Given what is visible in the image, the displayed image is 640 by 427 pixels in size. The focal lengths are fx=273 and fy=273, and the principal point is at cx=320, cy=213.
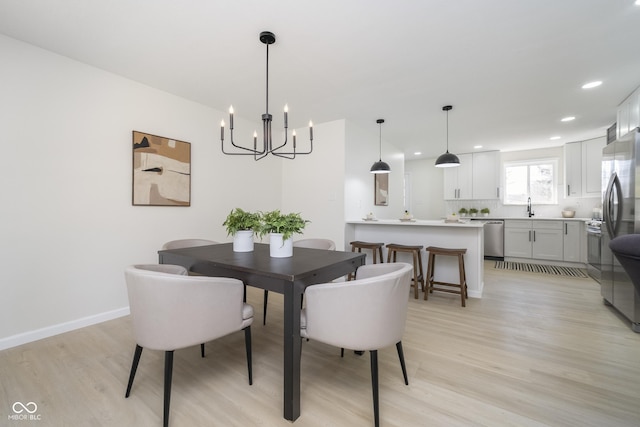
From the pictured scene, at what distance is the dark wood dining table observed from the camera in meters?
1.39

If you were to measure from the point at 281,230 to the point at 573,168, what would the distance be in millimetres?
6197

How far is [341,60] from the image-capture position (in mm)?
2512

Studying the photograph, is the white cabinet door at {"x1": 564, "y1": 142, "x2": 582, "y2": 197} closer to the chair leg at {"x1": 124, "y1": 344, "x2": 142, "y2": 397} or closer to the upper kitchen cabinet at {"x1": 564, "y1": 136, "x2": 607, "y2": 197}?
the upper kitchen cabinet at {"x1": 564, "y1": 136, "x2": 607, "y2": 197}

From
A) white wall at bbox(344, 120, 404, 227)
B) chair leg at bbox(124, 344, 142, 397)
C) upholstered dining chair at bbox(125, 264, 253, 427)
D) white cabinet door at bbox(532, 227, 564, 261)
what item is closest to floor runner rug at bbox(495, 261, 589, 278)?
white cabinet door at bbox(532, 227, 564, 261)

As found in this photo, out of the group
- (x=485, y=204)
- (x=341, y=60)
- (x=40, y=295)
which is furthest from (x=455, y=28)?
(x=485, y=204)

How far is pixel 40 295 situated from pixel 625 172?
544cm

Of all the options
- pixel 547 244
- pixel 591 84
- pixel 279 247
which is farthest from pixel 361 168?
pixel 547 244

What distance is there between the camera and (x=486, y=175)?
20.2ft

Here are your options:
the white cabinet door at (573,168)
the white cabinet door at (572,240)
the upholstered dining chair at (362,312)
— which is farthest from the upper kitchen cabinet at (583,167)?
the upholstered dining chair at (362,312)

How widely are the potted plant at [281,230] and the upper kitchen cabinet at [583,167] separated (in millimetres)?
5849

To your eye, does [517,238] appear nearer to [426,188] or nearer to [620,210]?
[426,188]

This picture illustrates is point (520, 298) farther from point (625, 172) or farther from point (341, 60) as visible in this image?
point (341, 60)

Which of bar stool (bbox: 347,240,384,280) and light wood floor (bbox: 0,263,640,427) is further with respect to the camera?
bar stool (bbox: 347,240,384,280)

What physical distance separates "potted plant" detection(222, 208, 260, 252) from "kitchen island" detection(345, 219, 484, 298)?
219 cm
